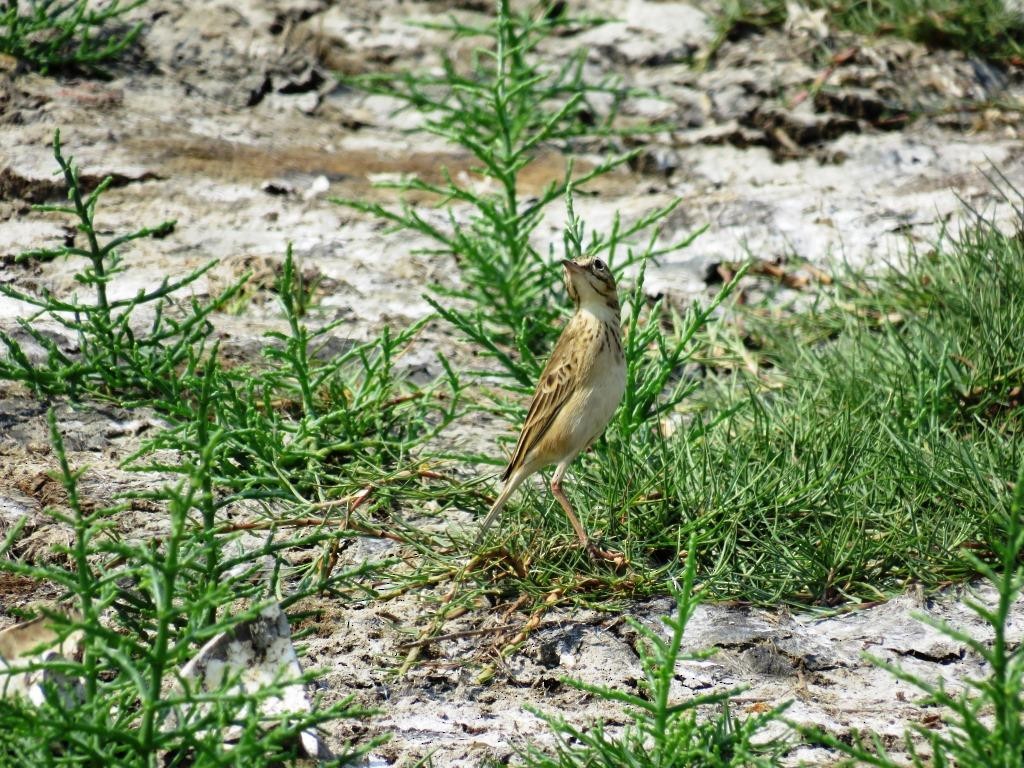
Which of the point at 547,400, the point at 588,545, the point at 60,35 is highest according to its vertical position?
the point at 60,35

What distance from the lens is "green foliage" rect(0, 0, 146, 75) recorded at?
7539 mm

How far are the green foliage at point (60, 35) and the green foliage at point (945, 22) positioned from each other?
4.55 m

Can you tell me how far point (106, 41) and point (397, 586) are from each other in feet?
16.0

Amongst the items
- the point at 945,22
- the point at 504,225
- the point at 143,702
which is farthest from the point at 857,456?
the point at 945,22

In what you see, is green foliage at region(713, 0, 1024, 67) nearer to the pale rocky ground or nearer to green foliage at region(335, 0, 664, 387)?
the pale rocky ground

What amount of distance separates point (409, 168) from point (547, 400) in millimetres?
3253

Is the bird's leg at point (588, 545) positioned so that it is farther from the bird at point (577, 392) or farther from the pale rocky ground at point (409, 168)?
the pale rocky ground at point (409, 168)

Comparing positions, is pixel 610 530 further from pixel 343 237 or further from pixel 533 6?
pixel 533 6

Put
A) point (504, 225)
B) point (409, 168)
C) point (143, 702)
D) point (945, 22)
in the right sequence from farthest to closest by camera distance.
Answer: point (945, 22), point (409, 168), point (504, 225), point (143, 702)

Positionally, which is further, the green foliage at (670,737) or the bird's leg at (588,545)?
the bird's leg at (588,545)

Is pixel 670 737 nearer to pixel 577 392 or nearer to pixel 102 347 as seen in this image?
pixel 577 392

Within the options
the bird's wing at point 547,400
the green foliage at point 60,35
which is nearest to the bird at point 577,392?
the bird's wing at point 547,400

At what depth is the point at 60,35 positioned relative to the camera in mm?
7840

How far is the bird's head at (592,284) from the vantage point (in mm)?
5199
